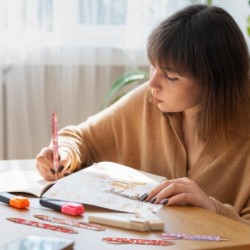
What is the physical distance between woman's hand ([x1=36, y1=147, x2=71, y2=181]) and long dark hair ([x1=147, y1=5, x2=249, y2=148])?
32cm

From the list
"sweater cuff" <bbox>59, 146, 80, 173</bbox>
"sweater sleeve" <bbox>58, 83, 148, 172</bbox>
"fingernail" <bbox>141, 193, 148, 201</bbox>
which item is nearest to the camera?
"fingernail" <bbox>141, 193, 148, 201</bbox>

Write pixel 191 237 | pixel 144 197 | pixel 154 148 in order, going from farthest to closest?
pixel 154 148, pixel 144 197, pixel 191 237

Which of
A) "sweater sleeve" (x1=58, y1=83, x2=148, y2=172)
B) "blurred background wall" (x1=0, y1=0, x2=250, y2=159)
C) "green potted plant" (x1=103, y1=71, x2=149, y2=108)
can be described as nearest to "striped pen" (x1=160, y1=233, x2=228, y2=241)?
"sweater sleeve" (x1=58, y1=83, x2=148, y2=172)

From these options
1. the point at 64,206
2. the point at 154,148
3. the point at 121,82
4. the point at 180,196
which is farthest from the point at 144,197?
the point at 121,82

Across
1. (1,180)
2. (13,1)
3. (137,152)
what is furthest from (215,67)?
(13,1)

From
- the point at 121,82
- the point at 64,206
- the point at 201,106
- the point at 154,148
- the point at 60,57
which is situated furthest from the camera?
A: the point at 60,57

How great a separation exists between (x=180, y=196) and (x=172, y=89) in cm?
32

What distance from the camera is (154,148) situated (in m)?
1.69

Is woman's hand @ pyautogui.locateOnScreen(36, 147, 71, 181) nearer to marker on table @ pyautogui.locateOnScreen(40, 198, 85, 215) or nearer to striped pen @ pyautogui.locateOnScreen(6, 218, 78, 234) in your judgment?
marker on table @ pyautogui.locateOnScreen(40, 198, 85, 215)

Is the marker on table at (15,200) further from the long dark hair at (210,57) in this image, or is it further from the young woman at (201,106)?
the long dark hair at (210,57)

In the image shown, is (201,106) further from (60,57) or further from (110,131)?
(60,57)

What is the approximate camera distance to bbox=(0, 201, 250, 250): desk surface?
984 mm

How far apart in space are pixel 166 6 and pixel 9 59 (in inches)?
30.6

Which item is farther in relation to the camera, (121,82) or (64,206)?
(121,82)
